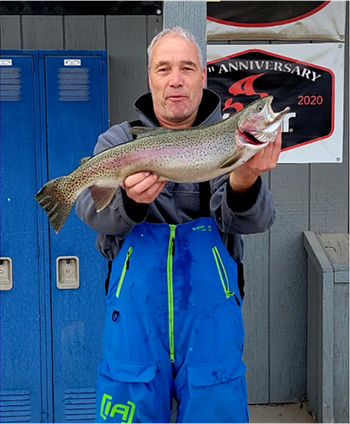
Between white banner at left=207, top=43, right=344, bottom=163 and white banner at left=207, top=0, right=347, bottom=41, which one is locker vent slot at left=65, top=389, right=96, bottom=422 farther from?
white banner at left=207, top=0, right=347, bottom=41

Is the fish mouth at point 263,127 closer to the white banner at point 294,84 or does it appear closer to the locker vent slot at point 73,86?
the locker vent slot at point 73,86

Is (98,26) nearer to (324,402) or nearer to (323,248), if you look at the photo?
(323,248)

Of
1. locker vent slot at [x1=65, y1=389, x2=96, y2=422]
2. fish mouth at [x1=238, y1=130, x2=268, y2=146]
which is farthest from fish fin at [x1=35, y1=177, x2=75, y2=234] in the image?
locker vent slot at [x1=65, y1=389, x2=96, y2=422]

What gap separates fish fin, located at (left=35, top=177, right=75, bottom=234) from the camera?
2.18m

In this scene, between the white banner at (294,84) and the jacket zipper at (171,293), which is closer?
the jacket zipper at (171,293)

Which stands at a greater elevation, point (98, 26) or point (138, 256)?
point (98, 26)

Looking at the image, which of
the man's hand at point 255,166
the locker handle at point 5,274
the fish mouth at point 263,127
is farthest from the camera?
the locker handle at point 5,274

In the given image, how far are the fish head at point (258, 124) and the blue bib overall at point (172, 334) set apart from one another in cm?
51

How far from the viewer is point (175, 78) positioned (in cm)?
229

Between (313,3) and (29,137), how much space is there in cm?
209

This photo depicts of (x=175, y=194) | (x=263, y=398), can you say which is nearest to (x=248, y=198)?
(x=175, y=194)

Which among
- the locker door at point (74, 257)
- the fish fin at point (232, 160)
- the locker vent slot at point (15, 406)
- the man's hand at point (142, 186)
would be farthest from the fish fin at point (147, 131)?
the locker vent slot at point (15, 406)

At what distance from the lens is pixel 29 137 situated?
155 inches

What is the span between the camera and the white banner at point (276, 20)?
4.14m
